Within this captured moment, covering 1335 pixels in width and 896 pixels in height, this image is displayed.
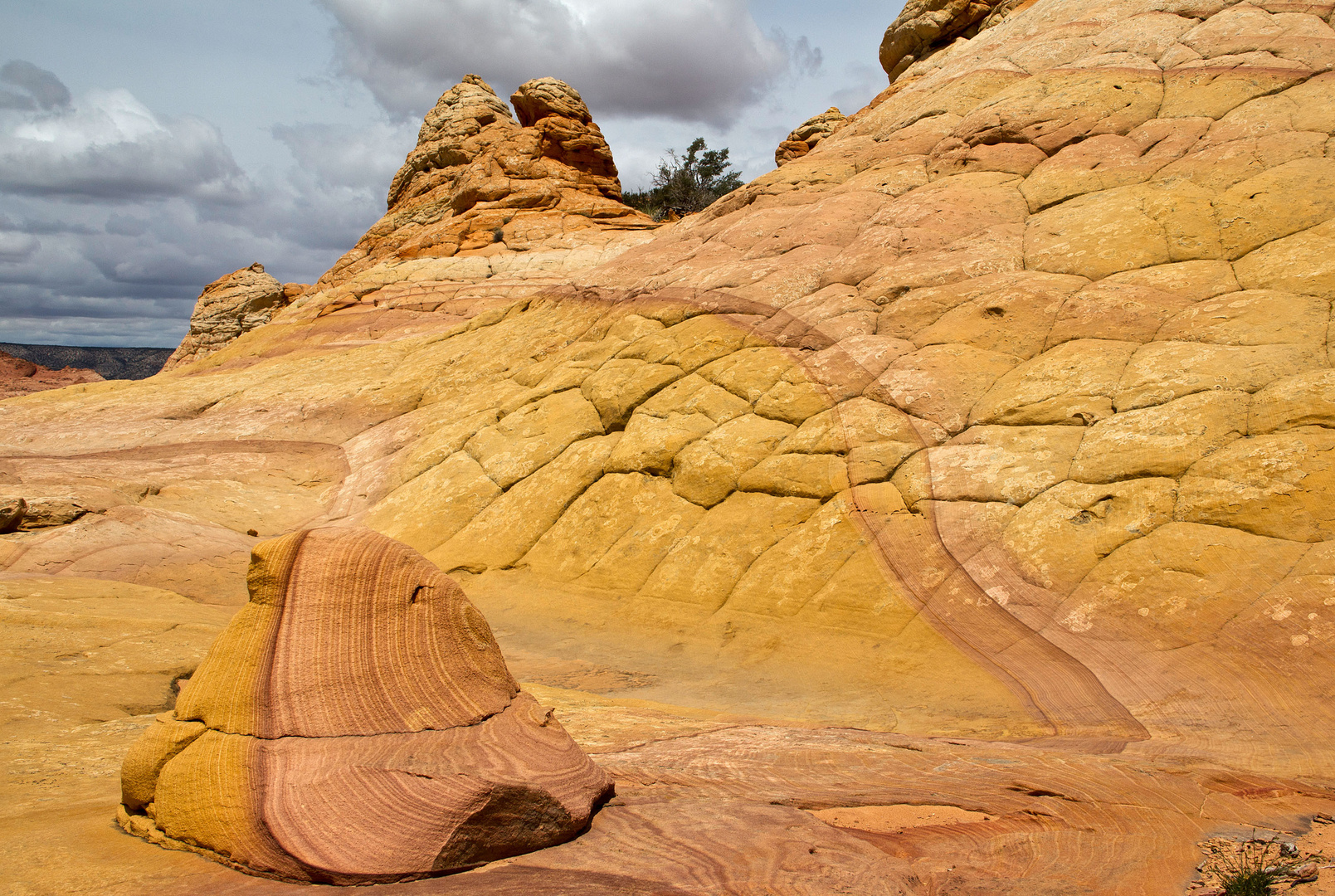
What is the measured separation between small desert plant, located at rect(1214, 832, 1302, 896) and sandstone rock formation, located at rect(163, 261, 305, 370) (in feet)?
94.1

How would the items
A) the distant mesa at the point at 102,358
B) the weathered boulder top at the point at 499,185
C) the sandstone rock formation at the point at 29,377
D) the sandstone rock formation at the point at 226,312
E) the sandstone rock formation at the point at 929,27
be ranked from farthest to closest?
the distant mesa at the point at 102,358
the sandstone rock formation at the point at 29,377
the sandstone rock formation at the point at 226,312
the weathered boulder top at the point at 499,185
the sandstone rock formation at the point at 929,27

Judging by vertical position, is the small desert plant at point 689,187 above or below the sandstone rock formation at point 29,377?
above

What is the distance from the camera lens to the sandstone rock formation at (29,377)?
3484 cm

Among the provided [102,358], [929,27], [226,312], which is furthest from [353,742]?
[102,358]

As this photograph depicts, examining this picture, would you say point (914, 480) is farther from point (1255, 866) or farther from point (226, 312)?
point (226, 312)

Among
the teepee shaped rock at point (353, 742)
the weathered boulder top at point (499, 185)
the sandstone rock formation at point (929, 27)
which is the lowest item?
the teepee shaped rock at point (353, 742)

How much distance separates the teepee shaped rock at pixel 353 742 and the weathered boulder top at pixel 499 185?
16253 millimetres

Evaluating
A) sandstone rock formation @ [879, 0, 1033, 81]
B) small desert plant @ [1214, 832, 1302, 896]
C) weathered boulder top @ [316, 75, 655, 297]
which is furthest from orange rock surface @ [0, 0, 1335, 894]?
weathered boulder top @ [316, 75, 655, 297]

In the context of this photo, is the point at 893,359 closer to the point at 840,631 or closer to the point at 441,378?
the point at 840,631

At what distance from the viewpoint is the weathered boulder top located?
65.4 feet

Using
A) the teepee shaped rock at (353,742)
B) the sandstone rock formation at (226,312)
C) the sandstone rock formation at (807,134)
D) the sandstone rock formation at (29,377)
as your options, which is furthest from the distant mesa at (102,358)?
the teepee shaped rock at (353,742)

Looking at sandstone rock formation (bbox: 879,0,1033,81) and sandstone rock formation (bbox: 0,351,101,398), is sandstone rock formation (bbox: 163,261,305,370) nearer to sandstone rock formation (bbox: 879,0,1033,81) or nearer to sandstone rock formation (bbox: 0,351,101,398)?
sandstone rock formation (bbox: 0,351,101,398)


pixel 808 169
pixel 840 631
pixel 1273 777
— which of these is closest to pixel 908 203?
pixel 808 169

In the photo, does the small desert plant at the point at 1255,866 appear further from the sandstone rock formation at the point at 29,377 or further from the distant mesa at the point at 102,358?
the distant mesa at the point at 102,358
